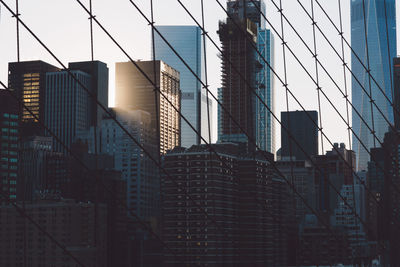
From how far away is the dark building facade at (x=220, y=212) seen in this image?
133750mm

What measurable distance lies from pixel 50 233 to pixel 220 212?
31437mm

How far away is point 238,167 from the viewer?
146 meters

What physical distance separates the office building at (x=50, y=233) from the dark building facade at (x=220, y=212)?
594 inches

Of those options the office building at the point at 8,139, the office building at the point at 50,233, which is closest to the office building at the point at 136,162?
the office building at the point at 8,139

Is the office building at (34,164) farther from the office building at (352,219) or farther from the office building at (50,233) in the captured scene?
the office building at (352,219)

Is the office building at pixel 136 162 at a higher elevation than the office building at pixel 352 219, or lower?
higher

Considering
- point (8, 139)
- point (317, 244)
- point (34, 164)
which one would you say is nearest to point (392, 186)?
point (8, 139)

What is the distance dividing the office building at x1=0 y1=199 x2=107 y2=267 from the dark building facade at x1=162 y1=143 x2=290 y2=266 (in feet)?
49.5

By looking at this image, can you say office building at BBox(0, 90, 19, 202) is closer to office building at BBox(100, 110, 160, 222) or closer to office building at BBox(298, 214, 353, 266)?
office building at BBox(100, 110, 160, 222)

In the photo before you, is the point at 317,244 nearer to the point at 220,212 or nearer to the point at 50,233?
the point at 220,212

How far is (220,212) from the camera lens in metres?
139

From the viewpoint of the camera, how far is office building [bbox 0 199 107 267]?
12019 cm

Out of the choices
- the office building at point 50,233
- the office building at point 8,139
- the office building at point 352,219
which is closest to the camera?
the office building at point 50,233

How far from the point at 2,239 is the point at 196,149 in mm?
40054
